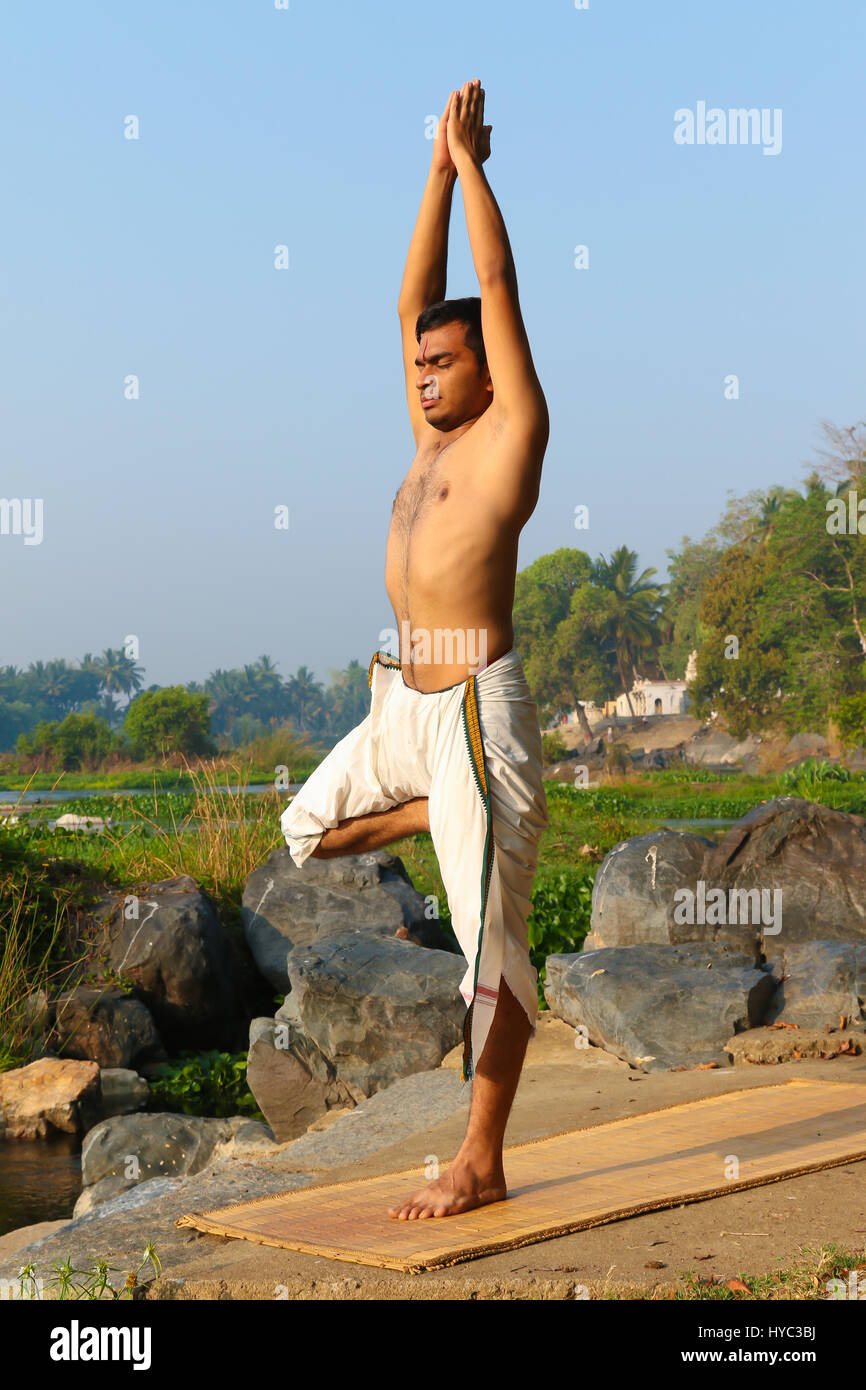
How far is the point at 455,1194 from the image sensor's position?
3285mm

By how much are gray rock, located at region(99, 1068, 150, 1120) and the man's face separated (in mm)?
5061

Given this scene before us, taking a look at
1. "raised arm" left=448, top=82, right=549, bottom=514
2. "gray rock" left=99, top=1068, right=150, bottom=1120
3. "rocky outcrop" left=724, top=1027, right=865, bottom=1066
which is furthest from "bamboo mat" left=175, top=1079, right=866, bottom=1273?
"gray rock" left=99, top=1068, right=150, bottom=1120

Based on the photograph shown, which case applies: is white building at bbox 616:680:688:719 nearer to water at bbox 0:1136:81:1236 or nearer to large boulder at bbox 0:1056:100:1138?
large boulder at bbox 0:1056:100:1138

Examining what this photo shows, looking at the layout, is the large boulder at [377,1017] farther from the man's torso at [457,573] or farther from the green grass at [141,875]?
the man's torso at [457,573]

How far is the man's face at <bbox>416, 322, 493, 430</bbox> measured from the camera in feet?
11.6

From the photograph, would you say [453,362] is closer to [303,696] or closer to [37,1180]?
[37,1180]

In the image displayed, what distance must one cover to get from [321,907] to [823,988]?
155 inches

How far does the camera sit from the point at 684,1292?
2.66 m

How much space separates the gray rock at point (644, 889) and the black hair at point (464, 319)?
4167 mm

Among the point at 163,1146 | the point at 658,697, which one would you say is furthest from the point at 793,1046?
the point at 658,697

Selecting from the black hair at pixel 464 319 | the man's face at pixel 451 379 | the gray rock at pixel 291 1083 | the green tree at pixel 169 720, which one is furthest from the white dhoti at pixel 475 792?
the green tree at pixel 169 720

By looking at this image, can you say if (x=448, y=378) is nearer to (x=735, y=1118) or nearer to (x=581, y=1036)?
(x=735, y=1118)

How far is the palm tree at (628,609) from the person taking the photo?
60781 millimetres

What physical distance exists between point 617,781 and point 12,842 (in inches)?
1093
